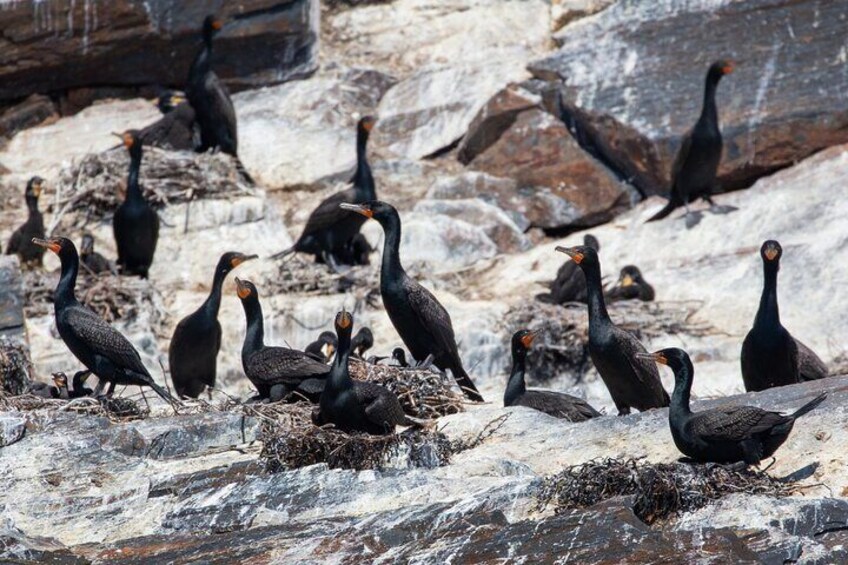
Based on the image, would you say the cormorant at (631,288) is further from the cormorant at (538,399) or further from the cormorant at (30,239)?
the cormorant at (30,239)

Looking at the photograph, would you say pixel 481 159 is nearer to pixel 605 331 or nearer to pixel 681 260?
pixel 681 260

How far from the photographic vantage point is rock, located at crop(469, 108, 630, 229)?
840 inches

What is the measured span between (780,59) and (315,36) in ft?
20.1

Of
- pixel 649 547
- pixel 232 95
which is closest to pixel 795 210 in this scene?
pixel 232 95

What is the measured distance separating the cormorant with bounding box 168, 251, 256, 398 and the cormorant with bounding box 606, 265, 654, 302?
4.47m

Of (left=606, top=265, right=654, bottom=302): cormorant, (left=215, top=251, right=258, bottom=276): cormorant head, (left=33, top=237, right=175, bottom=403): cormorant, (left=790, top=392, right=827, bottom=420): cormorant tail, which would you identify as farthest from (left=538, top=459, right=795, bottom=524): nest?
(left=606, top=265, right=654, bottom=302): cormorant

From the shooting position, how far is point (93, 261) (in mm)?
18984

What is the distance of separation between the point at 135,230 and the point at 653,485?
1059cm

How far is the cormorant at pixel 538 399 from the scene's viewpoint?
12.7 m

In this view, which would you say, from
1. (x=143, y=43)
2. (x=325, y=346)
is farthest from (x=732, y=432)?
(x=143, y=43)

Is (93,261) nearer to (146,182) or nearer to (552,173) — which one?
(146,182)

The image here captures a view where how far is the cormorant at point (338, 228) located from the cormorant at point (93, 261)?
6.02 ft

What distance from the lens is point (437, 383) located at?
13.2 meters

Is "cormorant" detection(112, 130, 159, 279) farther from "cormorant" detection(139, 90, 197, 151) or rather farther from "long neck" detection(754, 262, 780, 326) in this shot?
"long neck" detection(754, 262, 780, 326)
